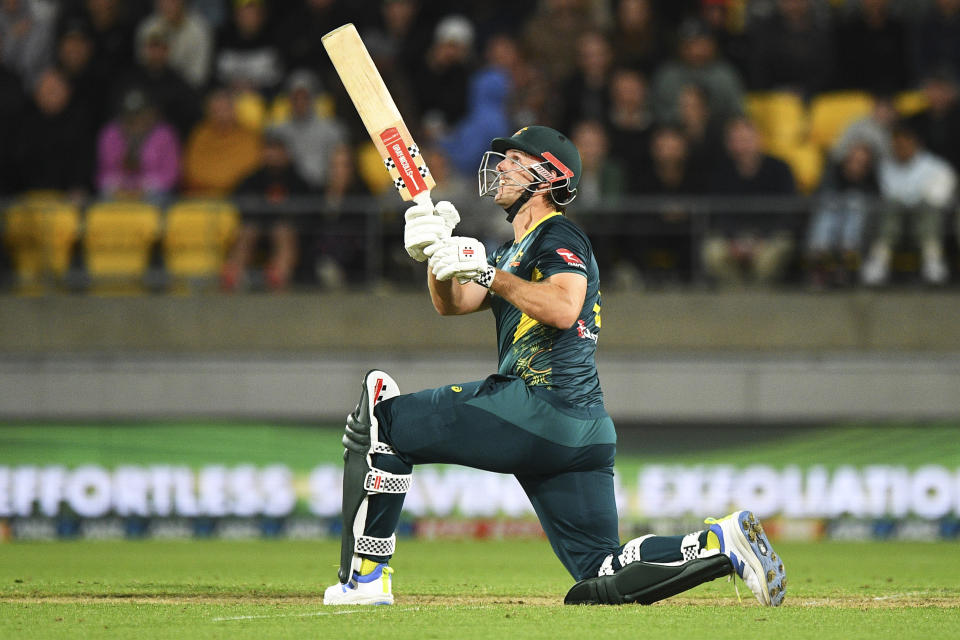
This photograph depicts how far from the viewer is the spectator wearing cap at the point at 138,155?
45.5 ft

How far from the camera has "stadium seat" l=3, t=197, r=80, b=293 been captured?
43.0 feet

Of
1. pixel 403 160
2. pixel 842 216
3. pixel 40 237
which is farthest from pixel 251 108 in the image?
pixel 403 160

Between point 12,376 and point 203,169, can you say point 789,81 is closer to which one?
point 203,169

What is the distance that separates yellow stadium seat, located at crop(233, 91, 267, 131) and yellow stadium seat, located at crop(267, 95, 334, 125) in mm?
88

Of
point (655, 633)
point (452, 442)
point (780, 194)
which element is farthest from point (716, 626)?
point (780, 194)

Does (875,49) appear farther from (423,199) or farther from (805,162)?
(423,199)

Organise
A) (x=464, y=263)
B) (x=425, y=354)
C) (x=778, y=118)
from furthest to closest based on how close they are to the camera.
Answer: (x=778, y=118)
(x=425, y=354)
(x=464, y=263)

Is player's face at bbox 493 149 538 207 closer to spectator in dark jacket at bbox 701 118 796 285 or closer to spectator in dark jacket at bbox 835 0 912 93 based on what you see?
spectator in dark jacket at bbox 701 118 796 285

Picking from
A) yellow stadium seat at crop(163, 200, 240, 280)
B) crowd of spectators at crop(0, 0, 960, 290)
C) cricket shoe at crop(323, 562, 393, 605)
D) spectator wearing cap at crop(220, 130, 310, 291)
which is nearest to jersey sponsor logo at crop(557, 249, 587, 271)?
cricket shoe at crop(323, 562, 393, 605)

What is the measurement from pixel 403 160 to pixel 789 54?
8627mm

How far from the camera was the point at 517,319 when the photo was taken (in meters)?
6.70

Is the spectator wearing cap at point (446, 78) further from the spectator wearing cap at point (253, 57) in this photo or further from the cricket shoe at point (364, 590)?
the cricket shoe at point (364, 590)

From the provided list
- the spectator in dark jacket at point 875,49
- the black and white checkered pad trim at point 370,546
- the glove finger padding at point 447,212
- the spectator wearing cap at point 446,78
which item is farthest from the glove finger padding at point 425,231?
the spectator in dark jacket at point 875,49

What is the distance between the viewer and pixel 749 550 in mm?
6344
